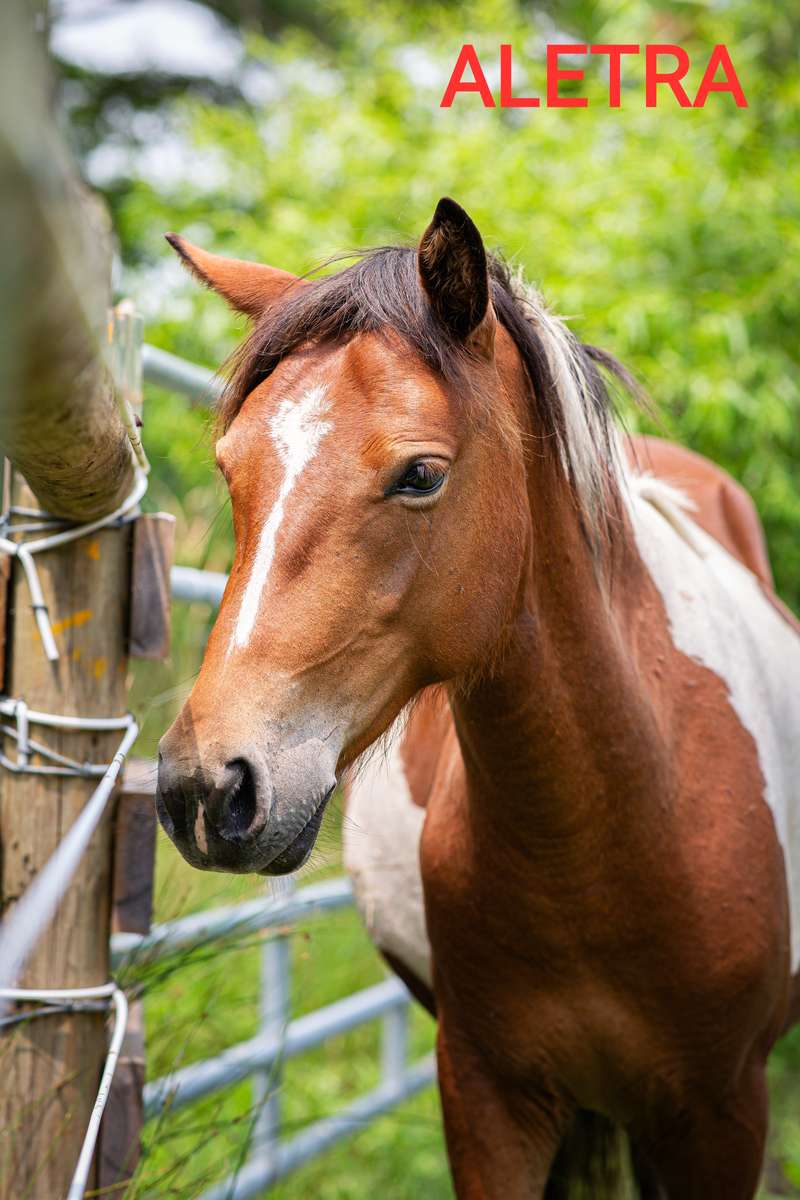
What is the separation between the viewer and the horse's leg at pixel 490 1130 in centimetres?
221

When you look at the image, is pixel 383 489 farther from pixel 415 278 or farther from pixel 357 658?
pixel 415 278

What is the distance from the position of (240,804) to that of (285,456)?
1.60 feet

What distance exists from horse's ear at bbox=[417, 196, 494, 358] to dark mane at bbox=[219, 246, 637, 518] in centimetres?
2

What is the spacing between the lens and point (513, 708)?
1938mm

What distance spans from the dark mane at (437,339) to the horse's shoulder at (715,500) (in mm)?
1316

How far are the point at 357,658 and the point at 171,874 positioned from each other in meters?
0.97

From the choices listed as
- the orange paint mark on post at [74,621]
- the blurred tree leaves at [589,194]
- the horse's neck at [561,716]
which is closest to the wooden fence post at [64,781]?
the orange paint mark on post at [74,621]

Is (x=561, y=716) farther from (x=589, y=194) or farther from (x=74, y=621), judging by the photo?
(x=589, y=194)

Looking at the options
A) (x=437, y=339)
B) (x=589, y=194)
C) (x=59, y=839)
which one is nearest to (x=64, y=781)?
(x=59, y=839)

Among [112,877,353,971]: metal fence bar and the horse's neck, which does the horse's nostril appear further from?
[112,877,353,971]: metal fence bar

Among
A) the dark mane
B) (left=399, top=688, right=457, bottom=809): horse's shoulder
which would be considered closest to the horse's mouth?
the dark mane

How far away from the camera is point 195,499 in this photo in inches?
148

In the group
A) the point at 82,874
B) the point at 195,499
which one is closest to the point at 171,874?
the point at 82,874

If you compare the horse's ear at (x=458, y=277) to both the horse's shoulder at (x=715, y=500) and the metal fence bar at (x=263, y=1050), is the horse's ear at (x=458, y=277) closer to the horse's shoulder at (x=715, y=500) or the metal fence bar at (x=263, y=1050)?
the metal fence bar at (x=263, y=1050)
